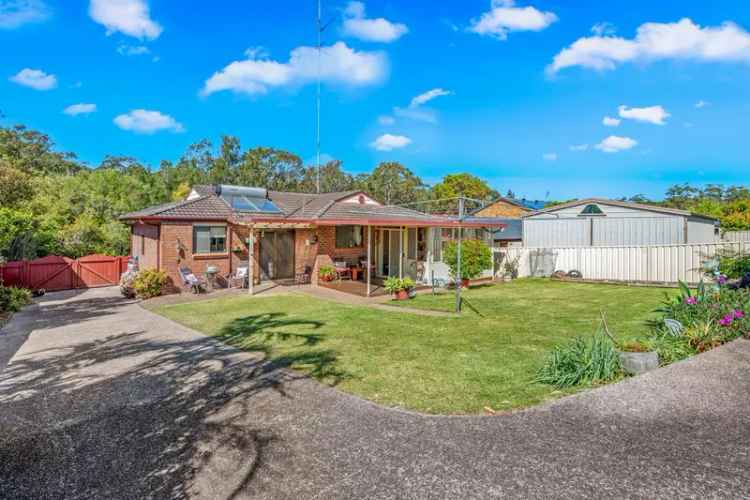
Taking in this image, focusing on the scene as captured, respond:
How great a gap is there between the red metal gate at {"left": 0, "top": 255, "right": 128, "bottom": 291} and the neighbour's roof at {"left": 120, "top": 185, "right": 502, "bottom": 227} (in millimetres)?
2697

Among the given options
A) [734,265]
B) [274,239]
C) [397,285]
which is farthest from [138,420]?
[734,265]

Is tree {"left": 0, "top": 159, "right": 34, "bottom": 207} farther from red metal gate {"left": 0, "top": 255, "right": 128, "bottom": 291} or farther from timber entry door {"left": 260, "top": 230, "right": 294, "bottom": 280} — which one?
timber entry door {"left": 260, "top": 230, "right": 294, "bottom": 280}

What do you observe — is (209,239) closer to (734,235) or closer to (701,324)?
(701,324)

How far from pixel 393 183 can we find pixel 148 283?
151 feet

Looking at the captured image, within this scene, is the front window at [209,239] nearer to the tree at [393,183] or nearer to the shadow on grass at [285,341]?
the shadow on grass at [285,341]

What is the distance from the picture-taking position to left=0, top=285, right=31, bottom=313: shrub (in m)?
11.4

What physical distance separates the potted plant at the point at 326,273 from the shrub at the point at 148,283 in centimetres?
555

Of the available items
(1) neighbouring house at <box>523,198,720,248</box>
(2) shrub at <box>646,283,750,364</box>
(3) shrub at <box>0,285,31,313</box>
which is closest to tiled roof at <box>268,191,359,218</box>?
(3) shrub at <box>0,285,31,313</box>

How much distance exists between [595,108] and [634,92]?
2.46 m

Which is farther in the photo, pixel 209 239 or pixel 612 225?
pixel 612 225

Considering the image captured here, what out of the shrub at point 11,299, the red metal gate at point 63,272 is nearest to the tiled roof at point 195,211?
the red metal gate at point 63,272

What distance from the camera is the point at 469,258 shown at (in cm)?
1405

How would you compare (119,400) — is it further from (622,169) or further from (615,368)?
(622,169)

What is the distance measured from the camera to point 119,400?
5.06m
